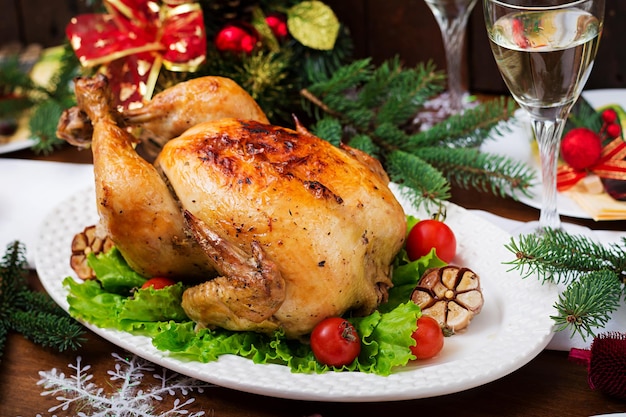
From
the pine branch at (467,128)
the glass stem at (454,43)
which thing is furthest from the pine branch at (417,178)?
the glass stem at (454,43)

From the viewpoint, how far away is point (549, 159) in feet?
6.22

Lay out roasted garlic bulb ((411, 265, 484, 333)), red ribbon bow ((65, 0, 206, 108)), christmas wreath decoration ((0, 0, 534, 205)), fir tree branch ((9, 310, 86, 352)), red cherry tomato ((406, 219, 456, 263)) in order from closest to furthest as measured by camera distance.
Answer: roasted garlic bulb ((411, 265, 484, 333)) → fir tree branch ((9, 310, 86, 352)) → red cherry tomato ((406, 219, 456, 263)) → christmas wreath decoration ((0, 0, 534, 205)) → red ribbon bow ((65, 0, 206, 108))

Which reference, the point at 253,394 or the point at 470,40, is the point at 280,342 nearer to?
the point at 253,394

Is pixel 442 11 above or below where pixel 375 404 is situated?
above

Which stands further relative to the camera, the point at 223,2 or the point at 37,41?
the point at 37,41

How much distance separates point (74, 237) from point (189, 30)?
853mm

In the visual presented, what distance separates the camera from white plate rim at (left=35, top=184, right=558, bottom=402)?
1498 mm

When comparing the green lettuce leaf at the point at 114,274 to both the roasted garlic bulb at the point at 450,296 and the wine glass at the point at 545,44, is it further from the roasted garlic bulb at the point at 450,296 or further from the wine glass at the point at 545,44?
the wine glass at the point at 545,44

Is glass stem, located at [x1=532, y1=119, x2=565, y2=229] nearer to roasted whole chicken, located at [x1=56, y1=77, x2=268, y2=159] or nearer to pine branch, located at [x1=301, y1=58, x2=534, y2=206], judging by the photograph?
pine branch, located at [x1=301, y1=58, x2=534, y2=206]

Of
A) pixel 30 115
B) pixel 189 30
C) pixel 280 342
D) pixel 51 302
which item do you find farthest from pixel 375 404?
pixel 30 115

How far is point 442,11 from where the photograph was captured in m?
2.66

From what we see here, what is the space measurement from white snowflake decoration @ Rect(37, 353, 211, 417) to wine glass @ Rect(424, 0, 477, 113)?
4.89ft

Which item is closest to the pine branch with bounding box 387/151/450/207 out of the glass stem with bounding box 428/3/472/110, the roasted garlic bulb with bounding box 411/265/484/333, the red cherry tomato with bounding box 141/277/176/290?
the roasted garlic bulb with bounding box 411/265/484/333

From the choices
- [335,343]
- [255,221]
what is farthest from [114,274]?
[335,343]
